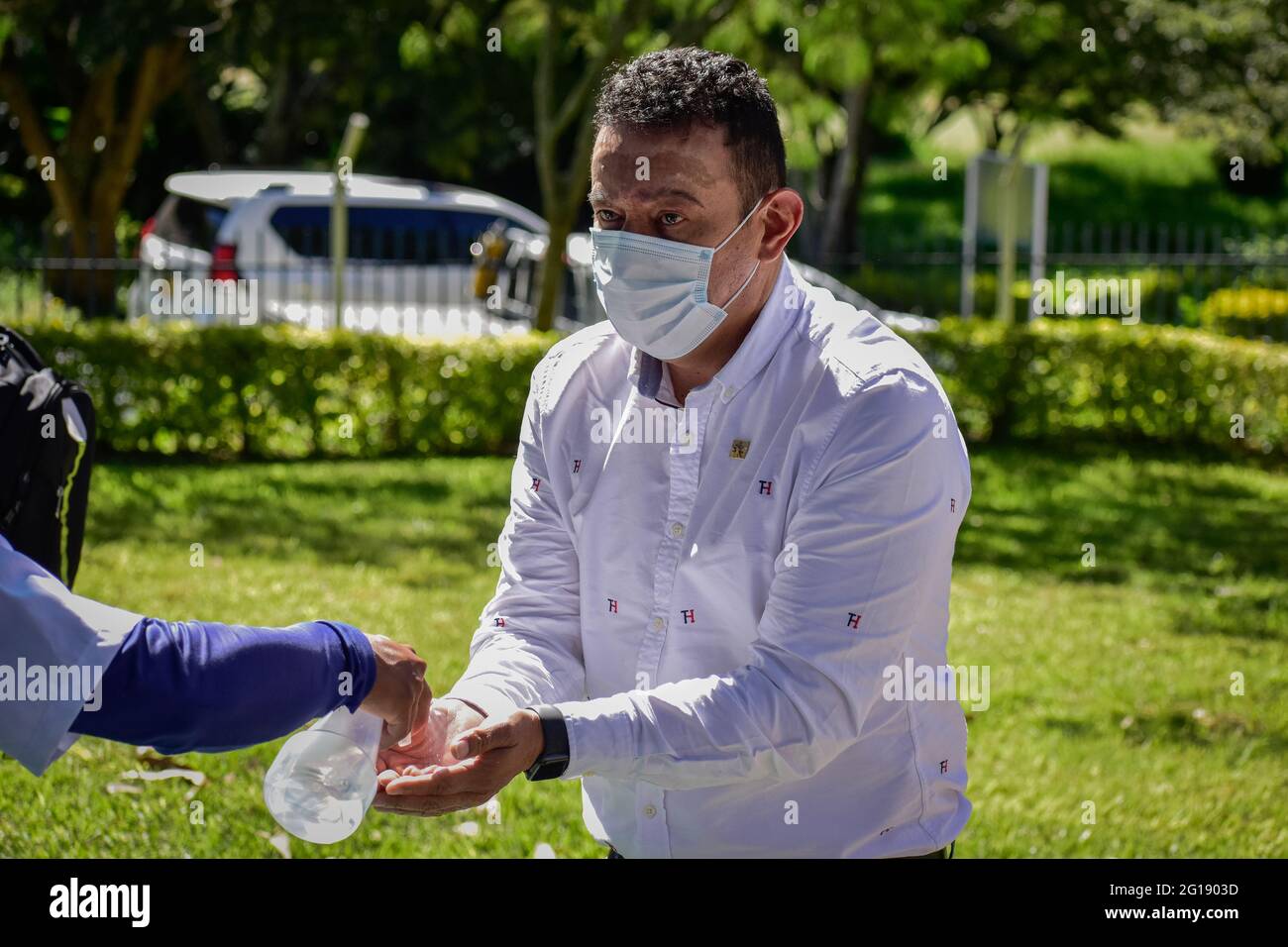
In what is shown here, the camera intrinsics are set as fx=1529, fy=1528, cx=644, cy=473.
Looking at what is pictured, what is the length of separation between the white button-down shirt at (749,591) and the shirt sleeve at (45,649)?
694 millimetres

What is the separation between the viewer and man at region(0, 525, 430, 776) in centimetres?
215

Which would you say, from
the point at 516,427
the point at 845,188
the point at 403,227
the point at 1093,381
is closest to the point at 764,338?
the point at 516,427

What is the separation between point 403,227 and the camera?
14992mm

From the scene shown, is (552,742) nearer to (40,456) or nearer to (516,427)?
(40,456)

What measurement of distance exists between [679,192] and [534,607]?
793 millimetres

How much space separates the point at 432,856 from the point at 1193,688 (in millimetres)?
3429

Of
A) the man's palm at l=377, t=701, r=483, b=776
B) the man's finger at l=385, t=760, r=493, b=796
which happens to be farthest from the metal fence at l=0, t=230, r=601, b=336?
the man's finger at l=385, t=760, r=493, b=796

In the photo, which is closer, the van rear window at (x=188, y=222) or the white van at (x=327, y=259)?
the white van at (x=327, y=259)

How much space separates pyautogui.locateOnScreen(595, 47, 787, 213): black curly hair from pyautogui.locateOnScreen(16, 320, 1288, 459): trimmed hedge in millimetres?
7857

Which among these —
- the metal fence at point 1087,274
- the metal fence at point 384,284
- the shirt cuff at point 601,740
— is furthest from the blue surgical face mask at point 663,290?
the metal fence at point 1087,274

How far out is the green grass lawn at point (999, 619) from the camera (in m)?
4.77

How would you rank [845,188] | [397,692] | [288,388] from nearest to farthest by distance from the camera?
[397,692], [288,388], [845,188]

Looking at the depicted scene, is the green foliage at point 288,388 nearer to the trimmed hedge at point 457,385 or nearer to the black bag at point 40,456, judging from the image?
the trimmed hedge at point 457,385

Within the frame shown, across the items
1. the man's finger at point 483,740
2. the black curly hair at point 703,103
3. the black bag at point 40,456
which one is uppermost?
the black curly hair at point 703,103
